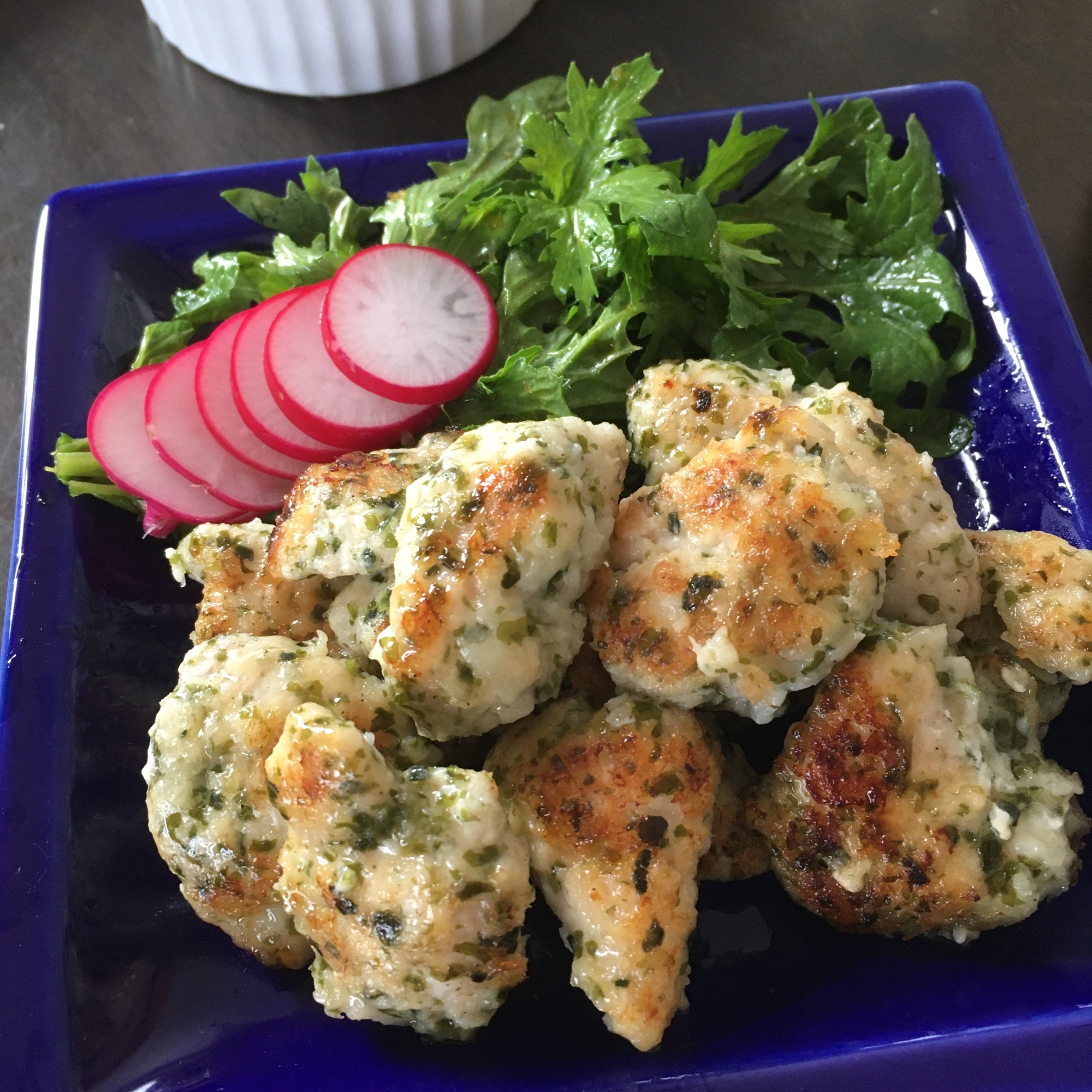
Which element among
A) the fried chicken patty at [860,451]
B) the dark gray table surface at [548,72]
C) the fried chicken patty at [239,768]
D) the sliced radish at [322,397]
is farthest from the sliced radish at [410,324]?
the dark gray table surface at [548,72]

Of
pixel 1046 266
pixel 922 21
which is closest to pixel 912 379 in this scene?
pixel 1046 266

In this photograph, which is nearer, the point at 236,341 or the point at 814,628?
the point at 814,628

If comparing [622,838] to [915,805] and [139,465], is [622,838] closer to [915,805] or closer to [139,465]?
[915,805]

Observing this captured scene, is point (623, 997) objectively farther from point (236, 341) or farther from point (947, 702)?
point (236, 341)

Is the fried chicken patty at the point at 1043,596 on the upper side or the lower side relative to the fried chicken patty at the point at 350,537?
lower

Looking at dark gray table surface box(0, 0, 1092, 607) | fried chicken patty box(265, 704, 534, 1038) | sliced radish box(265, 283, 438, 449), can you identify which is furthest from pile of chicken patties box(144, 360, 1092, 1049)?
dark gray table surface box(0, 0, 1092, 607)

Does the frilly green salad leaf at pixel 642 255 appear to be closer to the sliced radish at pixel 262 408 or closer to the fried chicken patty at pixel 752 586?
the sliced radish at pixel 262 408

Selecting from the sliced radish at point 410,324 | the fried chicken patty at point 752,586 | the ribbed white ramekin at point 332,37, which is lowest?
the fried chicken patty at point 752,586
